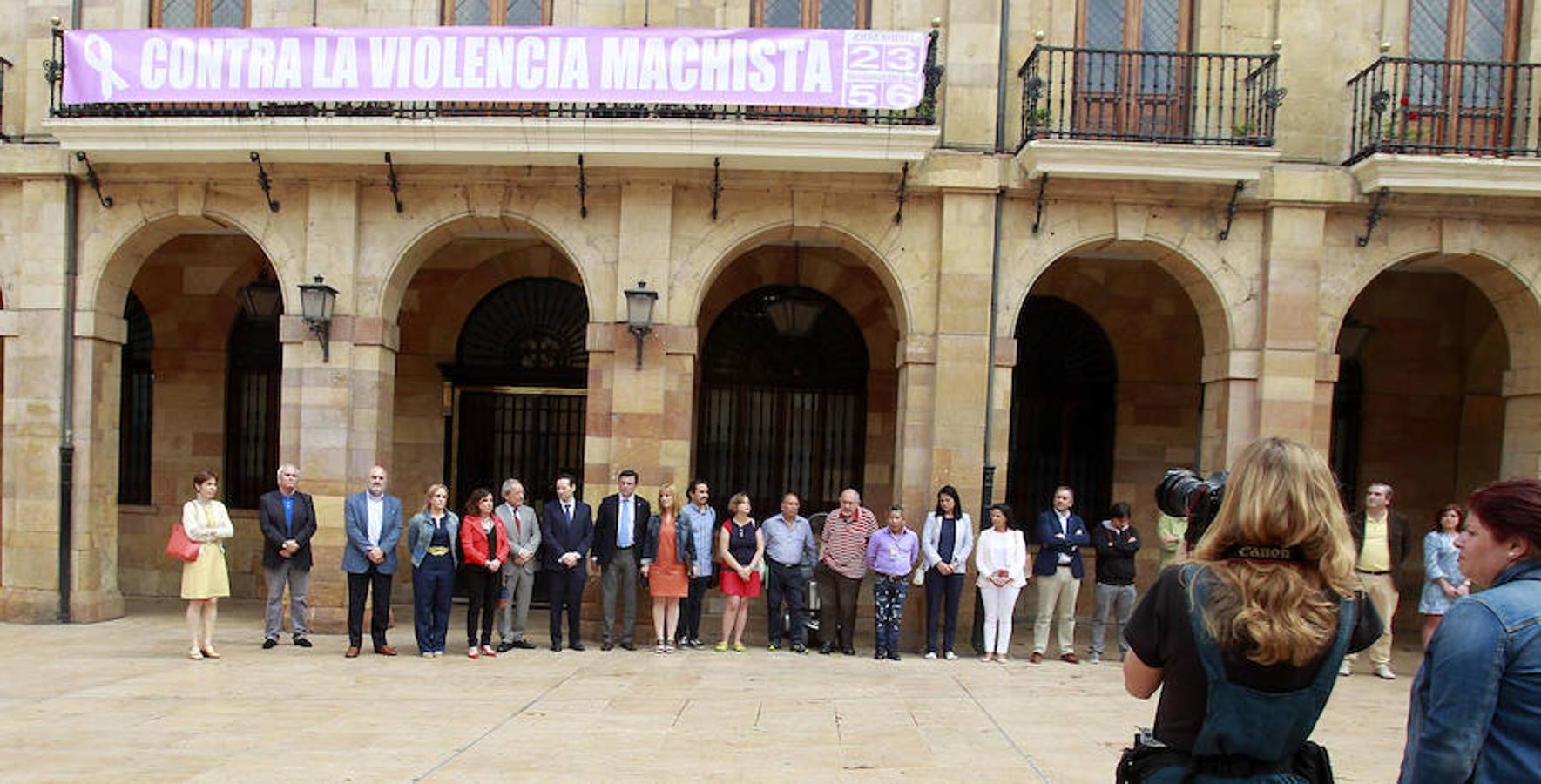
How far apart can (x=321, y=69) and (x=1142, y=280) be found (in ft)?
31.0

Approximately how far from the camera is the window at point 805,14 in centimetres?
1122

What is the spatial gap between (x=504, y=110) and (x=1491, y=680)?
9993 mm

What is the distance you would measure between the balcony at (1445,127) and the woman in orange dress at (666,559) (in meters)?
7.39

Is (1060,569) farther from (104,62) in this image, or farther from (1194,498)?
(104,62)

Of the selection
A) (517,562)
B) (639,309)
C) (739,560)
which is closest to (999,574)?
(739,560)

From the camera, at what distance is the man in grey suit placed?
33.1 ft

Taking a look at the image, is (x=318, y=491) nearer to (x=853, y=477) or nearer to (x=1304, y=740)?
(x=853, y=477)

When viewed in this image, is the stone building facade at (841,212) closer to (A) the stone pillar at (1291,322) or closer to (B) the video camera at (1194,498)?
(A) the stone pillar at (1291,322)

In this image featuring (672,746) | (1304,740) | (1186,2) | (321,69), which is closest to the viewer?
(1304,740)

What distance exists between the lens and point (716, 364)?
Answer: 13.5 m

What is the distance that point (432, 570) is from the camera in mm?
9641

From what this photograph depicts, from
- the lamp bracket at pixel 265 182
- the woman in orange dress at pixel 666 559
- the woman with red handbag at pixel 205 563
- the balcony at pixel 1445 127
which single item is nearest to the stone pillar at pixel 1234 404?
the balcony at pixel 1445 127

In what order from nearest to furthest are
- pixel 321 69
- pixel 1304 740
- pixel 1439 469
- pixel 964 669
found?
1. pixel 1304 740
2. pixel 964 669
3. pixel 321 69
4. pixel 1439 469

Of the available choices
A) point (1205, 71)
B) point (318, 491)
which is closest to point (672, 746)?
point (318, 491)
